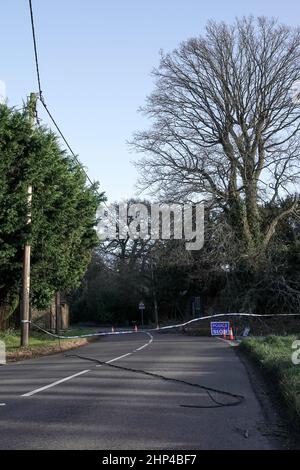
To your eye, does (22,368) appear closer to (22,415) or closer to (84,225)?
(22,415)

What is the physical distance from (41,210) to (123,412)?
15.9m

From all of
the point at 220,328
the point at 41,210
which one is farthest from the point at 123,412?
the point at 220,328

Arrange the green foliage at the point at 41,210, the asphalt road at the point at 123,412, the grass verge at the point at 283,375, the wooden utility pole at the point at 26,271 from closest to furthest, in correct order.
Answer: the asphalt road at the point at 123,412 < the grass verge at the point at 283,375 < the green foliage at the point at 41,210 < the wooden utility pole at the point at 26,271

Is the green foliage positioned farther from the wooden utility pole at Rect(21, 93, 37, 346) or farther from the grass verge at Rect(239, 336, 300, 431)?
the grass verge at Rect(239, 336, 300, 431)

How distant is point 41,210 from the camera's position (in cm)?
2389

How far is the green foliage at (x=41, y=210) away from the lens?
→ 2283 cm

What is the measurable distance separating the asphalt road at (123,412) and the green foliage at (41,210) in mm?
9012

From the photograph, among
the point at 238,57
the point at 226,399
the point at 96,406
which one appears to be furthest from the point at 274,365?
the point at 238,57

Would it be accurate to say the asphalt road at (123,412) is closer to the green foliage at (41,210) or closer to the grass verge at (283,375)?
the grass verge at (283,375)

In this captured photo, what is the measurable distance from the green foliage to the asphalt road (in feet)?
29.6

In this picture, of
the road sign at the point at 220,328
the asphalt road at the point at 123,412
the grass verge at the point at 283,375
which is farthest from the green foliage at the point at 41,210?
the grass verge at the point at 283,375

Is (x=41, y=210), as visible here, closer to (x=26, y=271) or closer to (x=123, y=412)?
(x=26, y=271)

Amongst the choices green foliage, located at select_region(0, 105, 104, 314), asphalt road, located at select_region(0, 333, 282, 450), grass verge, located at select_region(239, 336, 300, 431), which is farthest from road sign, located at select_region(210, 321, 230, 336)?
asphalt road, located at select_region(0, 333, 282, 450)

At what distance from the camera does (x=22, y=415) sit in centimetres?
870
